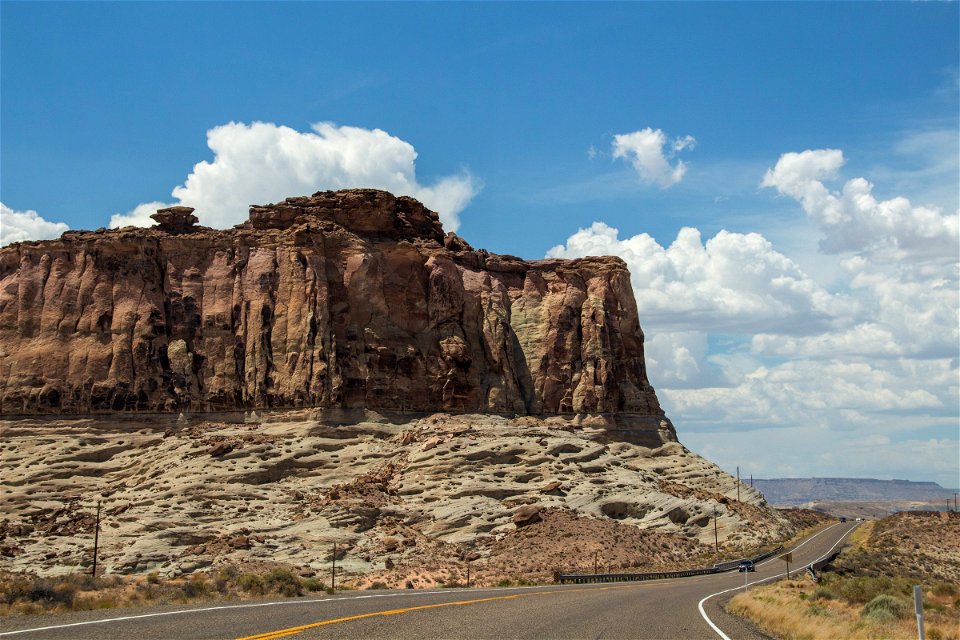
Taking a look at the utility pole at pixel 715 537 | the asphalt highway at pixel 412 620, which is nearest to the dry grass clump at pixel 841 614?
the asphalt highway at pixel 412 620

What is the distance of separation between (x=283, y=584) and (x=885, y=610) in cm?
1844

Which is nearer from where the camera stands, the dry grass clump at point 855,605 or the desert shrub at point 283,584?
the dry grass clump at point 855,605

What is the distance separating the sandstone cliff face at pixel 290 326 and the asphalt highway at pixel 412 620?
4786 cm

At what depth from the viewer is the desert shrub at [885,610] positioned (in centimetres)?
2405

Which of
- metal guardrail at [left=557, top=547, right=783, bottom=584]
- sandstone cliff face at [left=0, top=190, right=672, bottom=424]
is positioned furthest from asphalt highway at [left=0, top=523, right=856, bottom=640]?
sandstone cliff face at [left=0, top=190, right=672, bottom=424]

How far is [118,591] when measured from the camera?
29156 millimetres

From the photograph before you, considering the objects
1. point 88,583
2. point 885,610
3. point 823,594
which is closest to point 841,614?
point 885,610

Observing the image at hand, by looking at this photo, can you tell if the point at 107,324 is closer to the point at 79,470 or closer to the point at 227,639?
the point at 79,470

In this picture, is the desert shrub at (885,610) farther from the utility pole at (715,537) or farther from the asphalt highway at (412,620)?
the utility pole at (715,537)

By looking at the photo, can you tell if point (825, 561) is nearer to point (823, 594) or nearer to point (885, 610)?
point (823, 594)

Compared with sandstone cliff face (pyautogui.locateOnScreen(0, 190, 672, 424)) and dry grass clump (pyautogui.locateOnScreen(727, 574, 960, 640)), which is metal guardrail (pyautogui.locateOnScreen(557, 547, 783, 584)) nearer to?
dry grass clump (pyautogui.locateOnScreen(727, 574, 960, 640))

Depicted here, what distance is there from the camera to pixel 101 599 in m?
25.3

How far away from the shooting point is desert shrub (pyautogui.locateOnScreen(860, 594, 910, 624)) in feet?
78.9

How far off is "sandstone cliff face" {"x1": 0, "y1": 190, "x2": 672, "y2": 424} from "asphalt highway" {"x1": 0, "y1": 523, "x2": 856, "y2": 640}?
1884 inches
